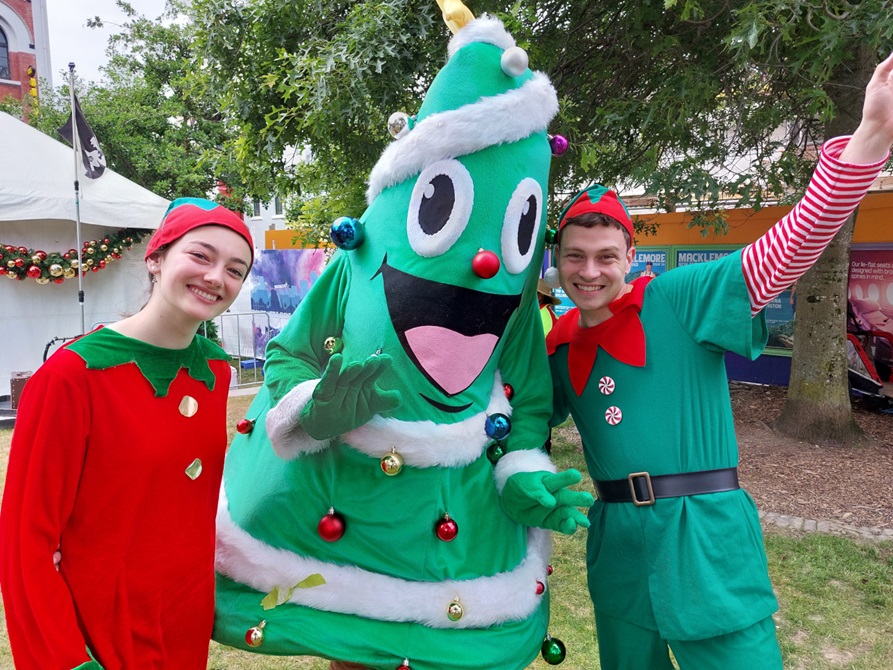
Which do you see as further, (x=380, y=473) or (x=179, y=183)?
(x=179, y=183)

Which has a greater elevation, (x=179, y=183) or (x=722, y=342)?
(x=179, y=183)

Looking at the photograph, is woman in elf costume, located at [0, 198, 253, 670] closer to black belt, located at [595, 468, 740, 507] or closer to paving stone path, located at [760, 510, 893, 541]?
black belt, located at [595, 468, 740, 507]

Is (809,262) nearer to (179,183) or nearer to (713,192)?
(713,192)

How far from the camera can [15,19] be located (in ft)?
85.4

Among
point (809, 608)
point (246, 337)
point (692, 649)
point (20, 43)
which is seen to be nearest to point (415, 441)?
point (692, 649)

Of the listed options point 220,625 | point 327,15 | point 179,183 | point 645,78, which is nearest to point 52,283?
point 179,183

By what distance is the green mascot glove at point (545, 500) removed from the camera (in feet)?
5.73

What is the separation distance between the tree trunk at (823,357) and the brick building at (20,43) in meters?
28.7

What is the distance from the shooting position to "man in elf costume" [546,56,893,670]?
5.93 ft

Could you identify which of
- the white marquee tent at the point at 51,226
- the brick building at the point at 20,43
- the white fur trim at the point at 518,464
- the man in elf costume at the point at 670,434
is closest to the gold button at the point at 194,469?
the white fur trim at the point at 518,464

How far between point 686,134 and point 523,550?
13.1ft

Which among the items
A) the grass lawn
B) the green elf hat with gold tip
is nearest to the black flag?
the grass lawn

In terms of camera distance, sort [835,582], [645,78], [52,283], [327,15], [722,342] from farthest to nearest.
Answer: [52,283]
[645,78]
[327,15]
[835,582]
[722,342]

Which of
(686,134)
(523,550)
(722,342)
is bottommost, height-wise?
(523,550)
